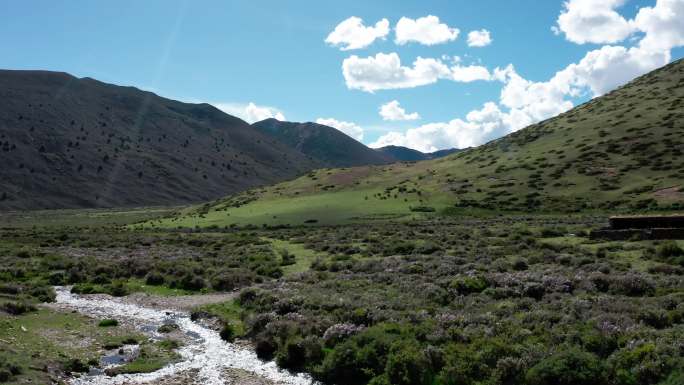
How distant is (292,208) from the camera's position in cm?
9606

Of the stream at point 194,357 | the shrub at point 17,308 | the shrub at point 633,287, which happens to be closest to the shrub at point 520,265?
A: the shrub at point 633,287

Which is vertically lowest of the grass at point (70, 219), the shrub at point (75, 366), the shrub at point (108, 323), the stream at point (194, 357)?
the stream at point (194, 357)

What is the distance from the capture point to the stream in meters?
18.0

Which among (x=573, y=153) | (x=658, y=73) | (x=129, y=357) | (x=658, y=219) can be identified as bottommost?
(x=129, y=357)

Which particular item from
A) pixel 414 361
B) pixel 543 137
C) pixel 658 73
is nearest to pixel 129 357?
pixel 414 361

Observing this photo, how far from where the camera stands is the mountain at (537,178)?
270ft

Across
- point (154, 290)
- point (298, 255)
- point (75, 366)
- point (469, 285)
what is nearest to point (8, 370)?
point (75, 366)

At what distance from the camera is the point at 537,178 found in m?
95.8

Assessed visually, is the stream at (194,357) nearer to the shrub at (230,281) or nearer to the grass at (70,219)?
the shrub at (230,281)

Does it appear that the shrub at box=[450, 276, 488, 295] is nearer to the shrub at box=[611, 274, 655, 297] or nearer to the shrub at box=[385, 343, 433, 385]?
the shrub at box=[611, 274, 655, 297]

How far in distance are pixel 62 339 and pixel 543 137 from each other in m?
120

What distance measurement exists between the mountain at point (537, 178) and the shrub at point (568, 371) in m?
59.4

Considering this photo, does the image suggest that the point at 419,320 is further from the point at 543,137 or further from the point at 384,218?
the point at 543,137

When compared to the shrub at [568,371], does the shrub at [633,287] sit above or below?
above
